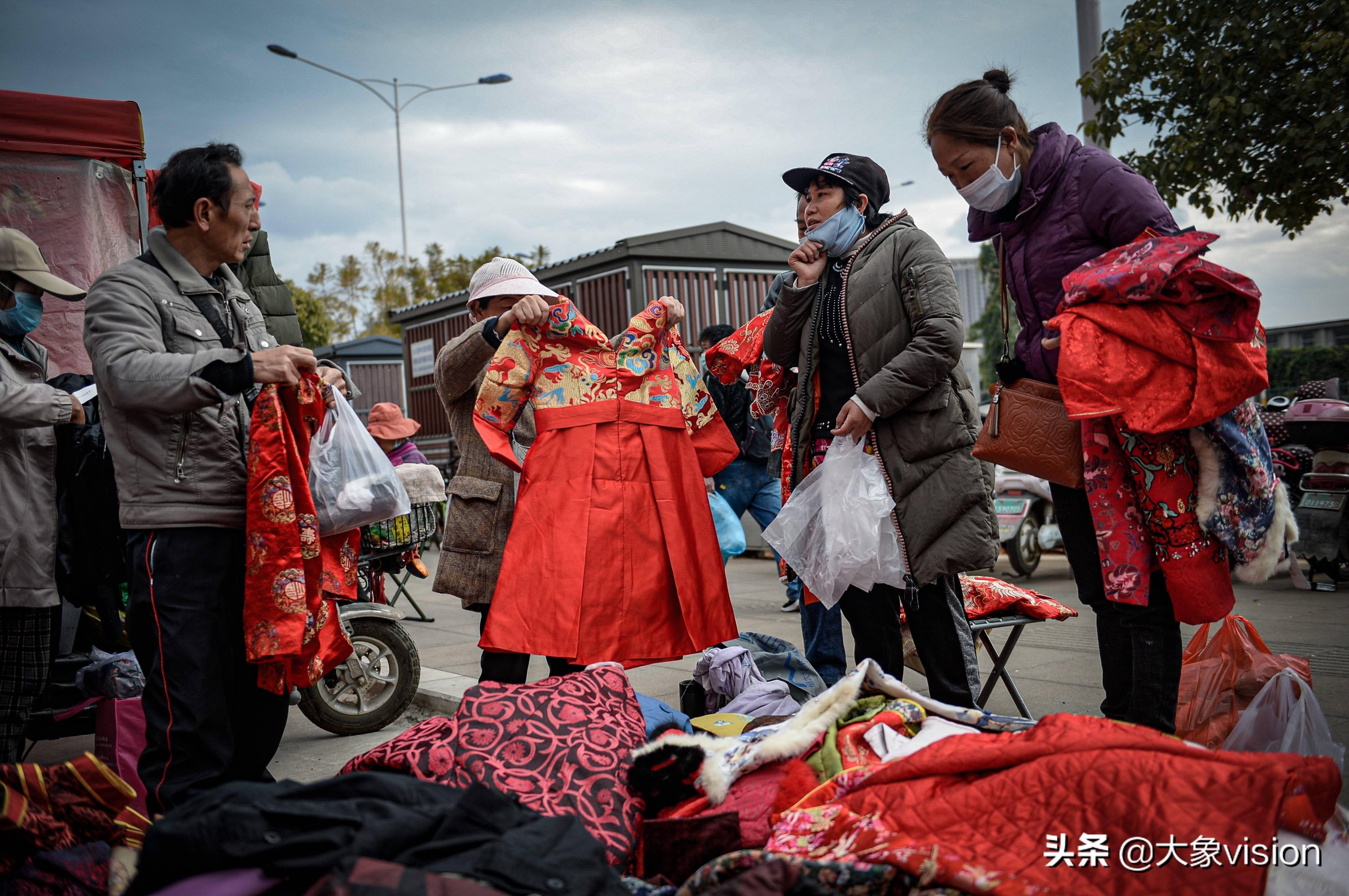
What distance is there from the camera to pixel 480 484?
3975 millimetres

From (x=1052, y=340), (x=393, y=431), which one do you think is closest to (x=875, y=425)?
(x=1052, y=340)

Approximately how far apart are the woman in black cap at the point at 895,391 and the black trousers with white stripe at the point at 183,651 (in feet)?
6.27

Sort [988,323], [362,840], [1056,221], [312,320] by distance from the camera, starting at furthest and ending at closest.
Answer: [988,323] → [312,320] → [1056,221] → [362,840]

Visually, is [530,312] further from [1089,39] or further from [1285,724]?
[1089,39]

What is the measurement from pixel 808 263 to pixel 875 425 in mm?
627

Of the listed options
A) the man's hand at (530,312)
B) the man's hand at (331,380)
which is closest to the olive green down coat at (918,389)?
the man's hand at (530,312)

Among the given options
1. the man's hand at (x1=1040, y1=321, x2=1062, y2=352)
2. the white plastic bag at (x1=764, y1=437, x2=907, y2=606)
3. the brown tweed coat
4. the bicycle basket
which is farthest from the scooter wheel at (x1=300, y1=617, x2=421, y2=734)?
the man's hand at (x1=1040, y1=321, x2=1062, y2=352)

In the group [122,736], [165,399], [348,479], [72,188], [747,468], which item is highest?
[72,188]

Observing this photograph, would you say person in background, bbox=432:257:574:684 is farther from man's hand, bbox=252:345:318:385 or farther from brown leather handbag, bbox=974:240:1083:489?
brown leather handbag, bbox=974:240:1083:489

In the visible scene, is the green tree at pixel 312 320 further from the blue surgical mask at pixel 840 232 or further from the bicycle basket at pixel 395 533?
the blue surgical mask at pixel 840 232

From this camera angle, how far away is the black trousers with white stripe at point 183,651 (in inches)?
104

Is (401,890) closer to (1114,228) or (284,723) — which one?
(284,723)

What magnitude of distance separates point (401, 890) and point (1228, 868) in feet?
4.45

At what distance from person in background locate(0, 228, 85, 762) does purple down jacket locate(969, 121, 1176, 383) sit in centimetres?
317
